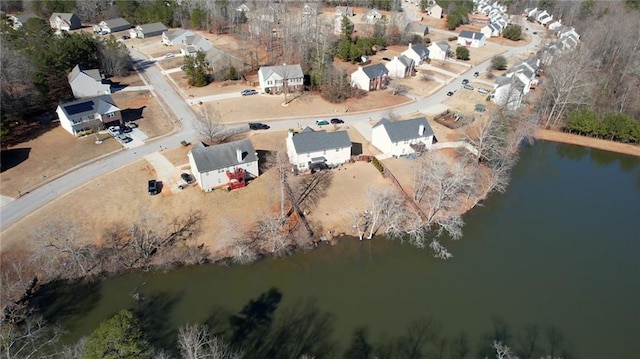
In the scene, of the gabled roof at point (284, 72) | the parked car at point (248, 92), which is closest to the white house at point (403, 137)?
the gabled roof at point (284, 72)

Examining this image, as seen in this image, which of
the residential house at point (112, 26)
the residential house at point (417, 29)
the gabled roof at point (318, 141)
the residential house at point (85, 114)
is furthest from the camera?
the residential house at point (417, 29)

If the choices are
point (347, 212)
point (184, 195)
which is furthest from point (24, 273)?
point (347, 212)

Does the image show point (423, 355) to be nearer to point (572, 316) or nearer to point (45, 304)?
point (572, 316)

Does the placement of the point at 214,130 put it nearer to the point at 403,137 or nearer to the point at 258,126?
the point at 258,126

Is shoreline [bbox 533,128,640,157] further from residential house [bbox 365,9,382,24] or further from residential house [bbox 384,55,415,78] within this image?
residential house [bbox 365,9,382,24]

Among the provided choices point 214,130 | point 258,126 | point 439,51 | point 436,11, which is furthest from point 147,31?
point 436,11

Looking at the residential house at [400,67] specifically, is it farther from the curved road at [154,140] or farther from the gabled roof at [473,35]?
the gabled roof at [473,35]
